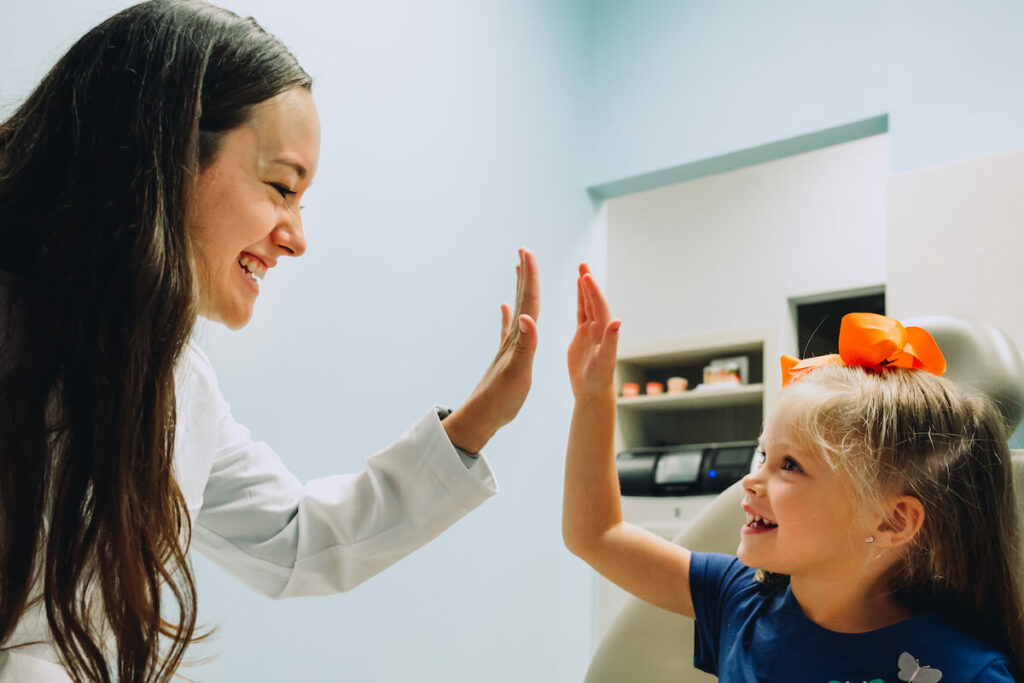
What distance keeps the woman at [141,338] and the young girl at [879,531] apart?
327 millimetres

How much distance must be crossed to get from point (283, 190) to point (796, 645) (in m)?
0.72

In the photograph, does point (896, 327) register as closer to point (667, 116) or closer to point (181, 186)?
point (181, 186)

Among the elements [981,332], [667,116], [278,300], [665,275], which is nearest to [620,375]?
[665,275]

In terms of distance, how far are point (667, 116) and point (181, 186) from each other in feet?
6.31

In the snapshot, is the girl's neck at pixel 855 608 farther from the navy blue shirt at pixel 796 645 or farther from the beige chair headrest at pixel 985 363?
the beige chair headrest at pixel 985 363

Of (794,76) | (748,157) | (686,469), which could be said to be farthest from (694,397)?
(794,76)

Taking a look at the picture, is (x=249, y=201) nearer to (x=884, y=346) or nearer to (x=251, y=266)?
(x=251, y=266)

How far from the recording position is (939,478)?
0.89 metres

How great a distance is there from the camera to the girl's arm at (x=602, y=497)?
102 centimetres

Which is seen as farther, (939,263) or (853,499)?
(939,263)

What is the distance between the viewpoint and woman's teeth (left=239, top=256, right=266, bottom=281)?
1.00 m

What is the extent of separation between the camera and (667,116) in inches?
99.0

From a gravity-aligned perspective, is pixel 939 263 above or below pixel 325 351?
above

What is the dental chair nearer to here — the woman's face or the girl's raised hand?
the girl's raised hand
